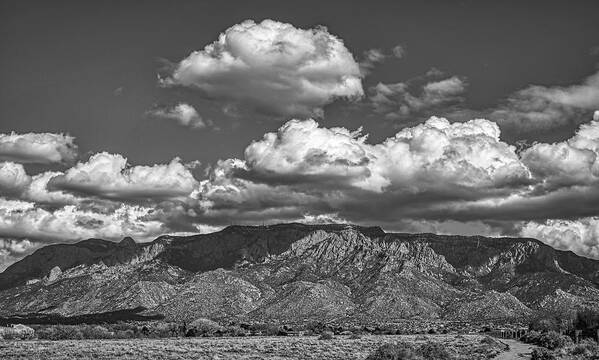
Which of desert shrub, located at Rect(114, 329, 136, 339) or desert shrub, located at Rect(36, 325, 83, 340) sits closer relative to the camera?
desert shrub, located at Rect(36, 325, 83, 340)

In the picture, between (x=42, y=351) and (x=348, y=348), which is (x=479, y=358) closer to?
(x=348, y=348)

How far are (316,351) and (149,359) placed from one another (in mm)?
25351

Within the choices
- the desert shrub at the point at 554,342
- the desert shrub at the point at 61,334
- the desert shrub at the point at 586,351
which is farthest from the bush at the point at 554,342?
the desert shrub at the point at 61,334

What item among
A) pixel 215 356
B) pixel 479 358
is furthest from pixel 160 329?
pixel 479 358

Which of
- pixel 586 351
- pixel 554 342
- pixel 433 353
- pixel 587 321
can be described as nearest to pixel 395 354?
pixel 433 353

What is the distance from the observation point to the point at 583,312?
183000 millimetres

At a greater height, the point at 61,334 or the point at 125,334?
the point at 61,334

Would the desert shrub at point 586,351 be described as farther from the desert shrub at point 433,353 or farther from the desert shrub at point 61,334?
the desert shrub at point 61,334

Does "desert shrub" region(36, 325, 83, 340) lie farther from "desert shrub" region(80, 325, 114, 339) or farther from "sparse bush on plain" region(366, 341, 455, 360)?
"sparse bush on plain" region(366, 341, 455, 360)

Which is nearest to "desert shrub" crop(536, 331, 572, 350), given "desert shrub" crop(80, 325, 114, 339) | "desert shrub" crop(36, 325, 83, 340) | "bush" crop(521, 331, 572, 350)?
"bush" crop(521, 331, 572, 350)

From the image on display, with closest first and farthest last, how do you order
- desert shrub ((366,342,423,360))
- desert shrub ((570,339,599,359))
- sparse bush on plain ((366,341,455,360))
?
1. desert shrub ((366,342,423,360))
2. sparse bush on plain ((366,341,455,360))
3. desert shrub ((570,339,599,359))

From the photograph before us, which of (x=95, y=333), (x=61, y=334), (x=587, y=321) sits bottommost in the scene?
(x=587, y=321)

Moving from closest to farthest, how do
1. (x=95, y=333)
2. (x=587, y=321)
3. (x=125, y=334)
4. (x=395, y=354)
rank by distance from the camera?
1. (x=395, y=354)
2. (x=587, y=321)
3. (x=95, y=333)
4. (x=125, y=334)

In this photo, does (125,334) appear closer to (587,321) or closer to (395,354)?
(587,321)
